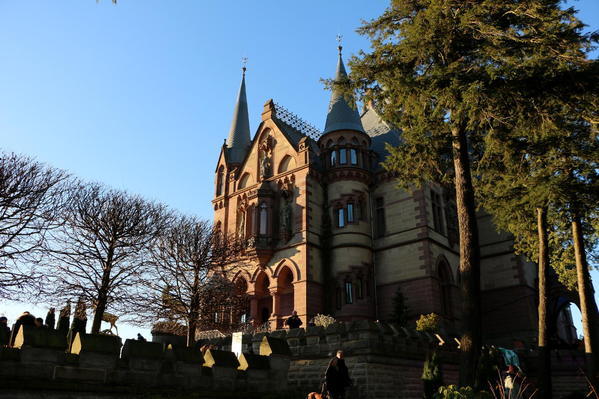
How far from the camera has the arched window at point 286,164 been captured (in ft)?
108

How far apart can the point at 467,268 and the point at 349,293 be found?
53.5 feet

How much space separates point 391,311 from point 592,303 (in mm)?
13104

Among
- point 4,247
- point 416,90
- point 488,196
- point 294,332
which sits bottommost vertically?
point 294,332

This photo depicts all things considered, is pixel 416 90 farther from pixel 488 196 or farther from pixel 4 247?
pixel 4 247

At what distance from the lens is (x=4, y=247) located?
2019cm

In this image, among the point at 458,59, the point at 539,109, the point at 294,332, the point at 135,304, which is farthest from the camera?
the point at 135,304

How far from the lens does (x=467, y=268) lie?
1318cm

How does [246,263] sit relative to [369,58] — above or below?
below

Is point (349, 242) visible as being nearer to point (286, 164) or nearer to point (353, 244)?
point (353, 244)

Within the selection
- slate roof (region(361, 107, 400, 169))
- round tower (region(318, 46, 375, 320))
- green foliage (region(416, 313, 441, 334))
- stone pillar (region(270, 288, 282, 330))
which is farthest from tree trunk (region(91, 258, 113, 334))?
slate roof (region(361, 107, 400, 169))

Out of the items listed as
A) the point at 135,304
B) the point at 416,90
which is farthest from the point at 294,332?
the point at 135,304

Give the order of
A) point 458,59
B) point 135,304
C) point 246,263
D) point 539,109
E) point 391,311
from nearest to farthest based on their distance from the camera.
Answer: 1. point 539,109
2. point 458,59
3. point 135,304
4. point 391,311
5. point 246,263

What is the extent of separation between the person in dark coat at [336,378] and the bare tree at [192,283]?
1404 cm

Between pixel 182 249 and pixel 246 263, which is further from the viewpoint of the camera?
pixel 246 263
